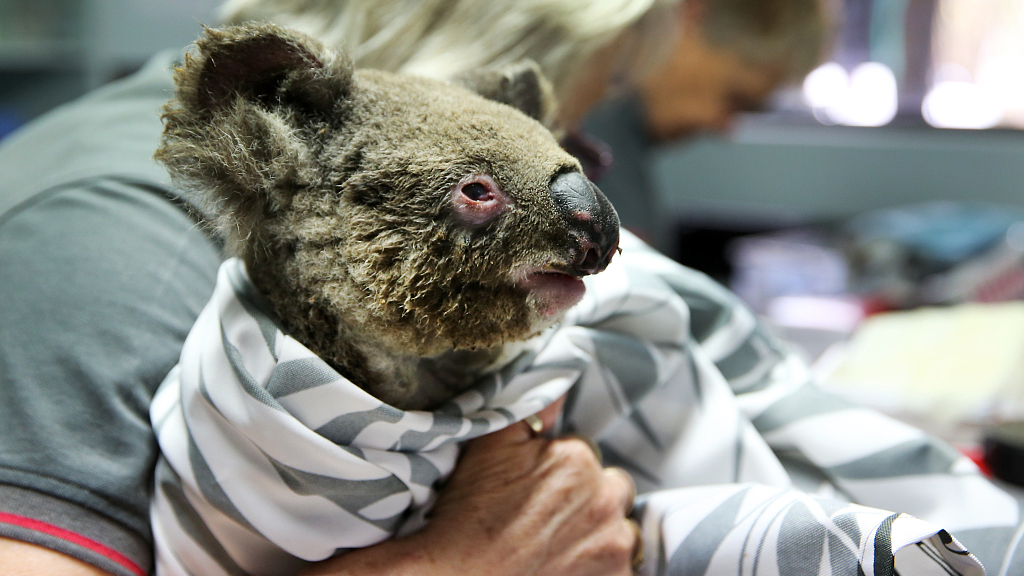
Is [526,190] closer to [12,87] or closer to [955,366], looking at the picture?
[955,366]

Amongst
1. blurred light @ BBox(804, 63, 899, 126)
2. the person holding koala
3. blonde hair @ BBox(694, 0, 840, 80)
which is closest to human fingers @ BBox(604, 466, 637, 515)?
the person holding koala

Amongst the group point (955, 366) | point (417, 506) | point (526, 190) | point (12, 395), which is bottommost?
point (955, 366)

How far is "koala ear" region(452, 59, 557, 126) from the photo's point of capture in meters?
0.66

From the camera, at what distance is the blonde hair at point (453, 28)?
3.03 ft

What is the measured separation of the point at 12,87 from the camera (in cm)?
308

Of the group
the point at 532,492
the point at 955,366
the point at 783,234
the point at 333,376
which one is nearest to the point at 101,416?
the point at 333,376

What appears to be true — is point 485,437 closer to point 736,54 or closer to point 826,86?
point 736,54

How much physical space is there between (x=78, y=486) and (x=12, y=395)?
0.34 feet

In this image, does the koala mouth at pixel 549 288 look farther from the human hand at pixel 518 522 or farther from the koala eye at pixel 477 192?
the human hand at pixel 518 522

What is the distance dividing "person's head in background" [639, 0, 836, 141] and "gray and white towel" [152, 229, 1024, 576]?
1216mm

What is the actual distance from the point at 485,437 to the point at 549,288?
A: 250mm

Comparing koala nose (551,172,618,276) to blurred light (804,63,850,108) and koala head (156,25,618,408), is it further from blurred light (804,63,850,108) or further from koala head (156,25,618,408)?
blurred light (804,63,850,108)

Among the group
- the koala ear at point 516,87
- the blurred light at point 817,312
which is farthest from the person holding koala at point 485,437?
the blurred light at point 817,312

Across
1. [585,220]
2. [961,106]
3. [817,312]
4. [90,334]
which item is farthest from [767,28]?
[90,334]
